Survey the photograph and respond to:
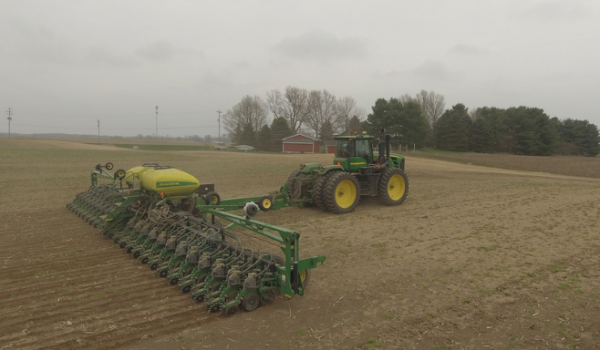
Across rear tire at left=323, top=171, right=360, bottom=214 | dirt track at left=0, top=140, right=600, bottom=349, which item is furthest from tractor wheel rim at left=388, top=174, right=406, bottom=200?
dirt track at left=0, top=140, right=600, bottom=349

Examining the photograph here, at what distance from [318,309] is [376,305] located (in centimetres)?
73

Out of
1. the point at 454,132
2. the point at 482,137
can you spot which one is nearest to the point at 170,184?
the point at 454,132

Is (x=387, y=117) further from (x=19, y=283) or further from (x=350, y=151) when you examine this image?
(x=19, y=283)

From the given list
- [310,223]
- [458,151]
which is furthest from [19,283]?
[458,151]

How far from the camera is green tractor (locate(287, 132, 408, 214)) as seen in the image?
1020 cm

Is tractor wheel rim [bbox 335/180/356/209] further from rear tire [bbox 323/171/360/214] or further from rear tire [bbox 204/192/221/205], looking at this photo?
rear tire [bbox 204/192/221/205]

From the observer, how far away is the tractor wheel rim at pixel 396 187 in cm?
1159

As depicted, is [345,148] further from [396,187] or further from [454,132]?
[454,132]

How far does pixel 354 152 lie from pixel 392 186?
1.68 m

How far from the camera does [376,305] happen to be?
4.86 m

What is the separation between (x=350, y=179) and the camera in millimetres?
10398

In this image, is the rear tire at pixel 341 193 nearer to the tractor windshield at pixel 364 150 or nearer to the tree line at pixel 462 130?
the tractor windshield at pixel 364 150

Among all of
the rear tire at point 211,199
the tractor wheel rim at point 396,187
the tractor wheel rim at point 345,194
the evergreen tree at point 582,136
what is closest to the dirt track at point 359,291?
the tractor wheel rim at point 345,194

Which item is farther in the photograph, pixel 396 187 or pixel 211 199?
pixel 396 187
